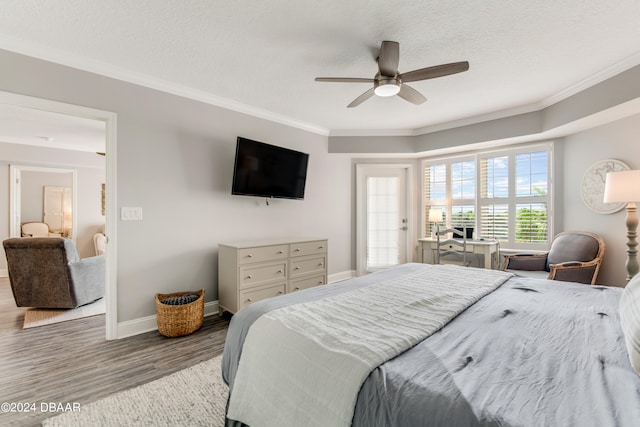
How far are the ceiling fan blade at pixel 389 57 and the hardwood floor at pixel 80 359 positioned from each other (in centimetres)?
270

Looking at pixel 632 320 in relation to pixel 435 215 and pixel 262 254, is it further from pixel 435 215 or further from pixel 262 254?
pixel 435 215

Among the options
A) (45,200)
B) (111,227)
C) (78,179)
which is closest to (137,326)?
(111,227)

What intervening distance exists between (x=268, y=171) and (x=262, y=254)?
3.54 feet

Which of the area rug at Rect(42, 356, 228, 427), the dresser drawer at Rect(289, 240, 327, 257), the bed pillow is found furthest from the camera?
the dresser drawer at Rect(289, 240, 327, 257)

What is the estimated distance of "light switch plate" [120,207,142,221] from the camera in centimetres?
273

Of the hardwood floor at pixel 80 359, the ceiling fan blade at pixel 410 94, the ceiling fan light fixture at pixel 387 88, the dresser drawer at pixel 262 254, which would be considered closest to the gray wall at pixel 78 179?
the hardwood floor at pixel 80 359

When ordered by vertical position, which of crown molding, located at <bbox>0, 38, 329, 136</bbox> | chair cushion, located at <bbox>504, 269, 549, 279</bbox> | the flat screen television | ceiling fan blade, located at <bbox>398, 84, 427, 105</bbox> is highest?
crown molding, located at <bbox>0, 38, 329, 136</bbox>

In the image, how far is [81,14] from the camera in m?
1.96

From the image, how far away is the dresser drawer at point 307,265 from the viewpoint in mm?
3441

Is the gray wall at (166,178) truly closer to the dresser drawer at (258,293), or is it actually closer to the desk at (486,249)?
the dresser drawer at (258,293)

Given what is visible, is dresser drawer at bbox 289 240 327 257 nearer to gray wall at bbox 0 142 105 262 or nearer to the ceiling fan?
the ceiling fan

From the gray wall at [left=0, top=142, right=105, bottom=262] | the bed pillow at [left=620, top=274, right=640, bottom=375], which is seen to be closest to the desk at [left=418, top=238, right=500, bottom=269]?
the bed pillow at [left=620, top=274, right=640, bottom=375]

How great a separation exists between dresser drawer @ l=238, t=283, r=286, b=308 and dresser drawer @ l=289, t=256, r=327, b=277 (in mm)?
209

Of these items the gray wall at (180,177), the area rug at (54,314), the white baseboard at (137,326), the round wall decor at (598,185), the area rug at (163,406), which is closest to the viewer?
the area rug at (163,406)
